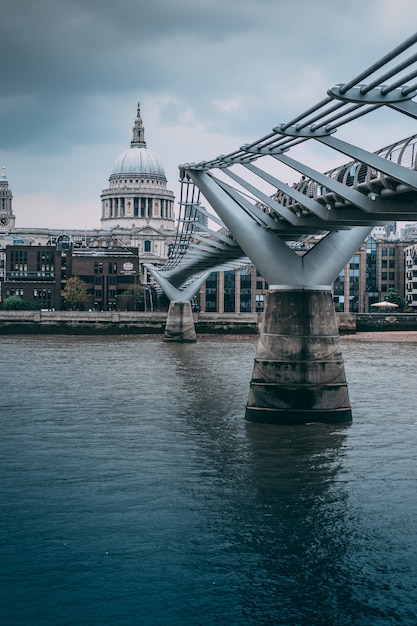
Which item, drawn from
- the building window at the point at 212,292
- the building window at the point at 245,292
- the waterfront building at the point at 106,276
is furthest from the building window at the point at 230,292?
the waterfront building at the point at 106,276

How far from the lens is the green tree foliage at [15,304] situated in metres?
132

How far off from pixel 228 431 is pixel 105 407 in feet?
25.1

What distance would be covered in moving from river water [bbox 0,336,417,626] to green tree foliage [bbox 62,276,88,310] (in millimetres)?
96133

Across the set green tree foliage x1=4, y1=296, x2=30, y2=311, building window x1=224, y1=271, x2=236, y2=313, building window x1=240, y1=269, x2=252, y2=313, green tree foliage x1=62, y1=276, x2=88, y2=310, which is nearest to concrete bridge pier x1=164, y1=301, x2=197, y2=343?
green tree foliage x1=62, y1=276, x2=88, y2=310

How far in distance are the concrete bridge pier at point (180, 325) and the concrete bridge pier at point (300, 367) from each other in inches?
2538

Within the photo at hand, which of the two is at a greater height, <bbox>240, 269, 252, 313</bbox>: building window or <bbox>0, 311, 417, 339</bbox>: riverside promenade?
<bbox>240, 269, 252, 313</bbox>: building window

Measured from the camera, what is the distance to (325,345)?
33156 mm

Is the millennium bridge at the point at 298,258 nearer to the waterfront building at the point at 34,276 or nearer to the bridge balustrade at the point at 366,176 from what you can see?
the bridge balustrade at the point at 366,176

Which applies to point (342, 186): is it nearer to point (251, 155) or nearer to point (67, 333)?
point (251, 155)

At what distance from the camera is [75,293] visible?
13438 centimetres

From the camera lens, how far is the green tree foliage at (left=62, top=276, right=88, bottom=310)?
134m

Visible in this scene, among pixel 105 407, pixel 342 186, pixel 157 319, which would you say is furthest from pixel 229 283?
pixel 342 186

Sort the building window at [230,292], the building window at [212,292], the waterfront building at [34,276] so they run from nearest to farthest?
the waterfront building at [34,276] → the building window at [230,292] → the building window at [212,292]

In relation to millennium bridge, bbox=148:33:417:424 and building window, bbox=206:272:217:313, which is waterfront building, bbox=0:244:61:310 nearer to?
building window, bbox=206:272:217:313
